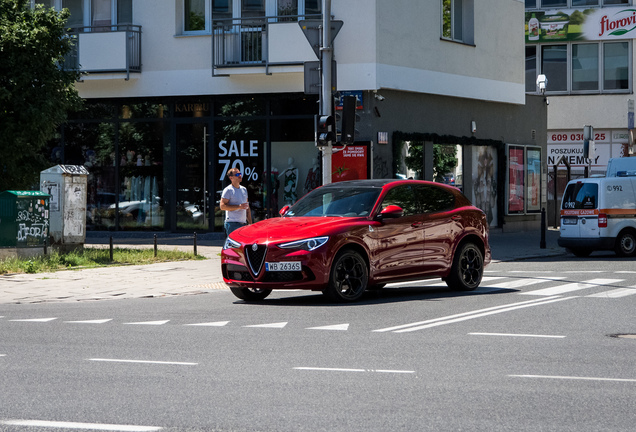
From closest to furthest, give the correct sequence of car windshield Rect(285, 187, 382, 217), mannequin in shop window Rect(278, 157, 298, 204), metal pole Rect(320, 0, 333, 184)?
car windshield Rect(285, 187, 382, 217), metal pole Rect(320, 0, 333, 184), mannequin in shop window Rect(278, 157, 298, 204)

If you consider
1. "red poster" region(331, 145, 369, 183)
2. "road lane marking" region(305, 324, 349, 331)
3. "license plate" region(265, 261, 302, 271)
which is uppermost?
"red poster" region(331, 145, 369, 183)

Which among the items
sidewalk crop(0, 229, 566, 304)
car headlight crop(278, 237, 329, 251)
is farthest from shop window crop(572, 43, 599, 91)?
car headlight crop(278, 237, 329, 251)

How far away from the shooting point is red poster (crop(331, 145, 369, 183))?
88.5 ft

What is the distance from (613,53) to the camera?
146ft

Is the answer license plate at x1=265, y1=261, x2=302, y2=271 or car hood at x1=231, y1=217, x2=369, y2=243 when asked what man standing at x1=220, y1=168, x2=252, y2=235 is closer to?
car hood at x1=231, y1=217, x2=369, y2=243

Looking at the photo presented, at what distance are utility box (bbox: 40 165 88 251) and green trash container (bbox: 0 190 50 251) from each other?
0.61m

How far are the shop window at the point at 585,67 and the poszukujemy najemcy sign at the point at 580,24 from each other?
0.51 meters

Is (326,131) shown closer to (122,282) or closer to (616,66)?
(122,282)

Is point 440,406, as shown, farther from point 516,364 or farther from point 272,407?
point 516,364

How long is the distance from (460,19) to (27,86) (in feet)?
44.8

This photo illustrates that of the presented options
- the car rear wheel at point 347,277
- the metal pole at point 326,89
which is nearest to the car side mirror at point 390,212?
the car rear wheel at point 347,277

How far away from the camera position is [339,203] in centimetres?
1380

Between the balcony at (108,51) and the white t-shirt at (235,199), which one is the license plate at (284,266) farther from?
the balcony at (108,51)

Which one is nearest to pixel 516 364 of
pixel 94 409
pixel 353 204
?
pixel 94 409
